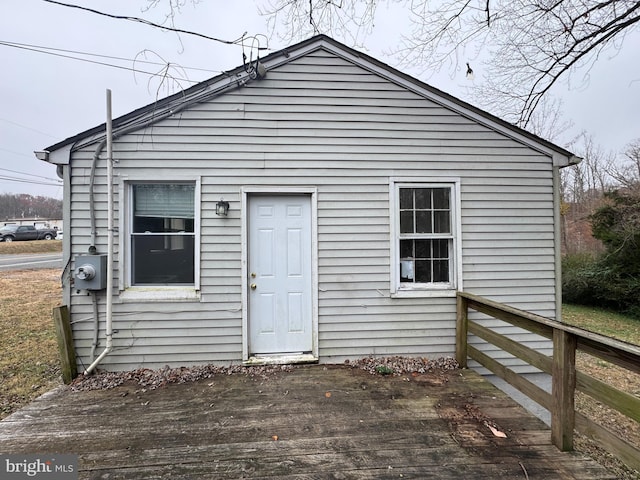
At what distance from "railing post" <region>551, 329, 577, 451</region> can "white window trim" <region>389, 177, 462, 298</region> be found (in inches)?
64.6

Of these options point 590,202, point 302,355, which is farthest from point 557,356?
point 590,202

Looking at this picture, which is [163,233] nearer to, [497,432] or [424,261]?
[424,261]

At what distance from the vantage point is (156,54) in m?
3.85

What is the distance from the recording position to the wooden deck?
2.18 metres

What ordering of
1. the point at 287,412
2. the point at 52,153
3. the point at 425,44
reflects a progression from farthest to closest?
the point at 425,44 → the point at 52,153 → the point at 287,412

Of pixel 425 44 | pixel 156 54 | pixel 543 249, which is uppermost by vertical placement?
pixel 425 44

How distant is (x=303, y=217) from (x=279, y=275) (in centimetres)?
81

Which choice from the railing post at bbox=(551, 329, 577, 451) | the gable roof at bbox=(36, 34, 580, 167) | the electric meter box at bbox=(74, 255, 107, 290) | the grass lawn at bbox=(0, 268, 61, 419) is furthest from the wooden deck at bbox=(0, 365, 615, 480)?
the gable roof at bbox=(36, 34, 580, 167)

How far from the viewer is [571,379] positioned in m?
2.33

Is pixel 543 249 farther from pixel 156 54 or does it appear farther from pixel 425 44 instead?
pixel 156 54

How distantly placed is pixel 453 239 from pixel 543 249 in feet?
4.08

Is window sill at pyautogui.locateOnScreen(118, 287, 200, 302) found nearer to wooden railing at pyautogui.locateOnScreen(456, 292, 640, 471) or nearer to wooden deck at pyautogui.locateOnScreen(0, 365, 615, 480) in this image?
wooden deck at pyautogui.locateOnScreen(0, 365, 615, 480)

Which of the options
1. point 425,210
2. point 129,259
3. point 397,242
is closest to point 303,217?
point 397,242

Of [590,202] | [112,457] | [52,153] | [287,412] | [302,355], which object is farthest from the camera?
[590,202]
